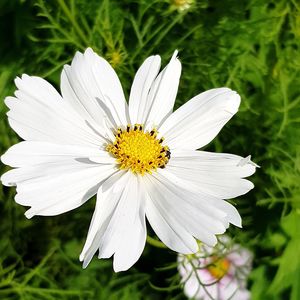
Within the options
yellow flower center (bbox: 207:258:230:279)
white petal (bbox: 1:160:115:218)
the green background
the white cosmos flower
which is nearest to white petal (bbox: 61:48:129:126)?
the white cosmos flower

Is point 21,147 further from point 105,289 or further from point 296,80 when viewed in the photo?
point 296,80

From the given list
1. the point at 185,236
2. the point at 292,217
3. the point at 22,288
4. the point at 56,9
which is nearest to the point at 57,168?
the point at 185,236

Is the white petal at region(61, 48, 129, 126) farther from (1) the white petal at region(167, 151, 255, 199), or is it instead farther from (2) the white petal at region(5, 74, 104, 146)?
(1) the white petal at region(167, 151, 255, 199)

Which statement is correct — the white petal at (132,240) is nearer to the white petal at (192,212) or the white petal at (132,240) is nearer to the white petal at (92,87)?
the white petal at (192,212)

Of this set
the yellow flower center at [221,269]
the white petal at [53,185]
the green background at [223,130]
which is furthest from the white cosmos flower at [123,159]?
the yellow flower center at [221,269]

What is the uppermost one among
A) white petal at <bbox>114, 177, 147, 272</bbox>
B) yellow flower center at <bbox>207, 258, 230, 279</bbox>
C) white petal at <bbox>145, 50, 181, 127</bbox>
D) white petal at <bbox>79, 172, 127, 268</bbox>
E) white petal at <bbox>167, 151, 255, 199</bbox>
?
white petal at <bbox>145, 50, 181, 127</bbox>

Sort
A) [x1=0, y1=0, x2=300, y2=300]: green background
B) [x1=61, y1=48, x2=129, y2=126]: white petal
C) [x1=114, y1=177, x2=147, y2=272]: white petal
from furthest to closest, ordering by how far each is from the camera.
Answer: [x1=0, y1=0, x2=300, y2=300]: green background < [x1=61, y1=48, x2=129, y2=126]: white petal < [x1=114, y1=177, x2=147, y2=272]: white petal

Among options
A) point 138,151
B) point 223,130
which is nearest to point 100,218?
point 138,151
